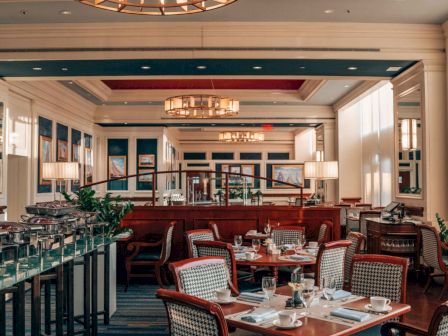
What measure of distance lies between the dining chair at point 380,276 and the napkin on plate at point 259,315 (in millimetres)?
1050

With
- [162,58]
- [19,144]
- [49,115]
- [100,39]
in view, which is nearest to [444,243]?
[162,58]

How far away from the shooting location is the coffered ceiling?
21.6 ft

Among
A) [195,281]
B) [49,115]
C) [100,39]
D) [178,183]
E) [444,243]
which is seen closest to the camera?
[195,281]

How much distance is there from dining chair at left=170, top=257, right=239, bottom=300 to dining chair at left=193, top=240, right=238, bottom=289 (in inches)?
34.1

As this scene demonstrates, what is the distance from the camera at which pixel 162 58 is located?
7.47 meters

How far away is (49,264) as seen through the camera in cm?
361

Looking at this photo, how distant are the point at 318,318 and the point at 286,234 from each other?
4.03 metres

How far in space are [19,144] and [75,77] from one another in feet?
5.56

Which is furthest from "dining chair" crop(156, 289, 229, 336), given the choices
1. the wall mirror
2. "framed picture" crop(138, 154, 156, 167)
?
"framed picture" crop(138, 154, 156, 167)

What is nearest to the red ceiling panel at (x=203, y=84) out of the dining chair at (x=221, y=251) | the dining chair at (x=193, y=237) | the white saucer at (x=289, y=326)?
the dining chair at (x=193, y=237)

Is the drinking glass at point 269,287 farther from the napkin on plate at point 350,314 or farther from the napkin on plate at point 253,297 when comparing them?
the napkin on plate at point 350,314

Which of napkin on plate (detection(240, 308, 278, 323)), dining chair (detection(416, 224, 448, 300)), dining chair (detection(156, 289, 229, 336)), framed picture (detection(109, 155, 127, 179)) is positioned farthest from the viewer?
framed picture (detection(109, 155, 127, 179))

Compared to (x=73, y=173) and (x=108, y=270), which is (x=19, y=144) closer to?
(x=73, y=173)

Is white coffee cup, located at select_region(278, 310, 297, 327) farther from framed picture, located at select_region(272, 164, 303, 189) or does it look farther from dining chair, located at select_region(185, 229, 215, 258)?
framed picture, located at select_region(272, 164, 303, 189)
